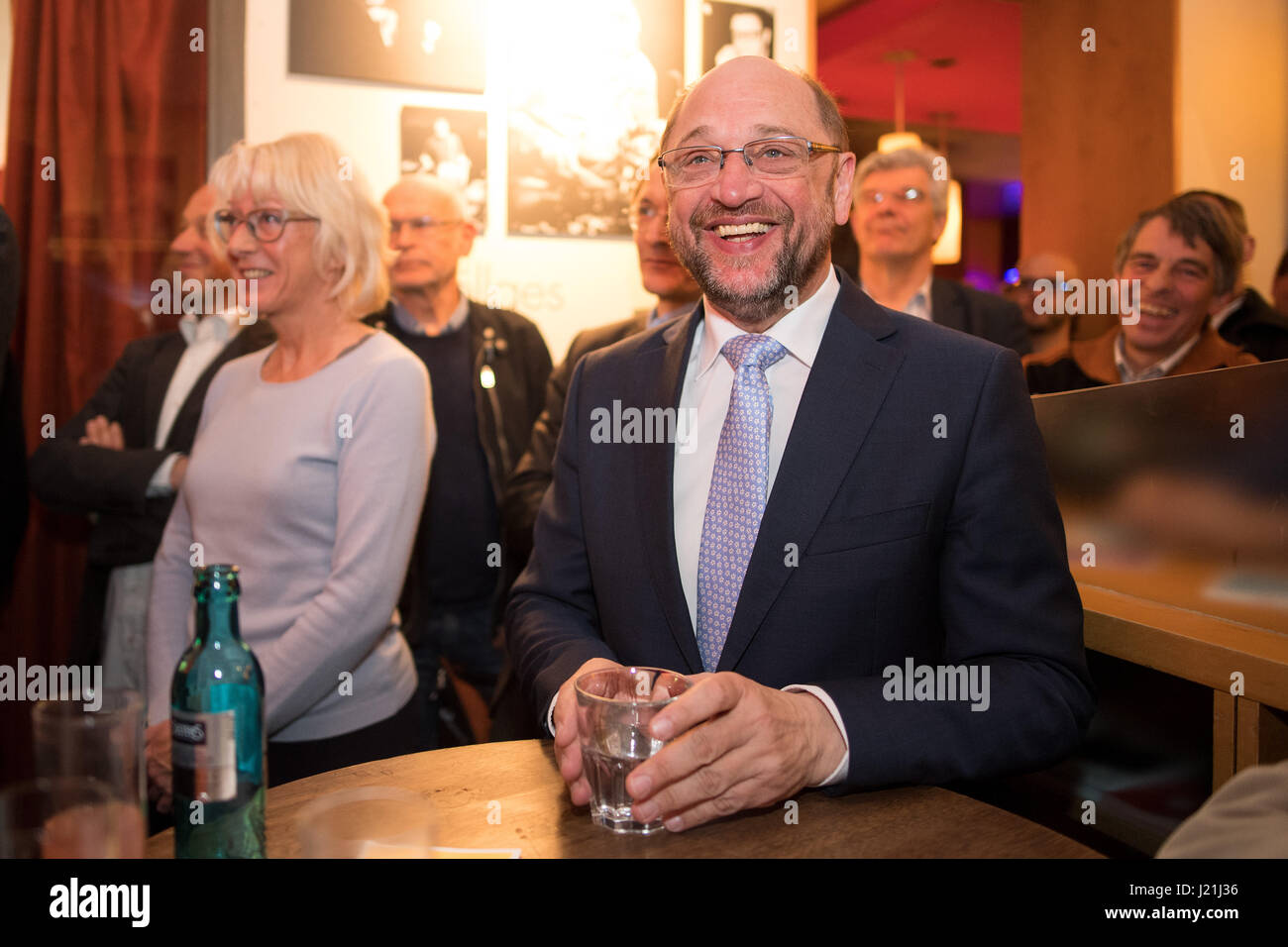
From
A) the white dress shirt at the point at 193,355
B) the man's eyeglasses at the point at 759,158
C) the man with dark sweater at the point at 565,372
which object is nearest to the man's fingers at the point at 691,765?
the man's eyeglasses at the point at 759,158

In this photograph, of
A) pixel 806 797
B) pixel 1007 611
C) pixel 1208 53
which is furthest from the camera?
pixel 1208 53

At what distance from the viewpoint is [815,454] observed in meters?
1.36

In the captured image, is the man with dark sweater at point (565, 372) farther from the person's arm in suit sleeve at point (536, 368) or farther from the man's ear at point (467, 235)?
the man's ear at point (467, 235)

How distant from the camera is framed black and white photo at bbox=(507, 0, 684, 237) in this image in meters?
3.40

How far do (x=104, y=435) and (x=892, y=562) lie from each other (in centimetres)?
219

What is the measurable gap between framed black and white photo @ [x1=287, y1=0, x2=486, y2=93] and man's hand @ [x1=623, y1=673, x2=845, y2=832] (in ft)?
9.39

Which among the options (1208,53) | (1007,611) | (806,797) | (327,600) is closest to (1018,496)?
(1007,611)

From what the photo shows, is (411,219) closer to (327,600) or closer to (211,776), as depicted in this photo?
(327,600)

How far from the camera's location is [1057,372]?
9.39 ft

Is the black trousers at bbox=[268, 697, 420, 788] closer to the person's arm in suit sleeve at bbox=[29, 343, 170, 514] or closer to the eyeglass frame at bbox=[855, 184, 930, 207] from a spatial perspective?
the person's arm in suit sleeve at bbox=[29, 343, 170, 514]

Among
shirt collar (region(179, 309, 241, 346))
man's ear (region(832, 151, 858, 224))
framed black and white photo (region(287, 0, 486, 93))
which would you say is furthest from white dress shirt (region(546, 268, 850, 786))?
framed black and white photo (region(287, 0, 486, 93))

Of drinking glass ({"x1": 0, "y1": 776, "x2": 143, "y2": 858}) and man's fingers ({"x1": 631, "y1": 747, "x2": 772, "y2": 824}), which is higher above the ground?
drinking glass ({"x1": 0, "y1": 776, "x2": 143, "y2": 858})
